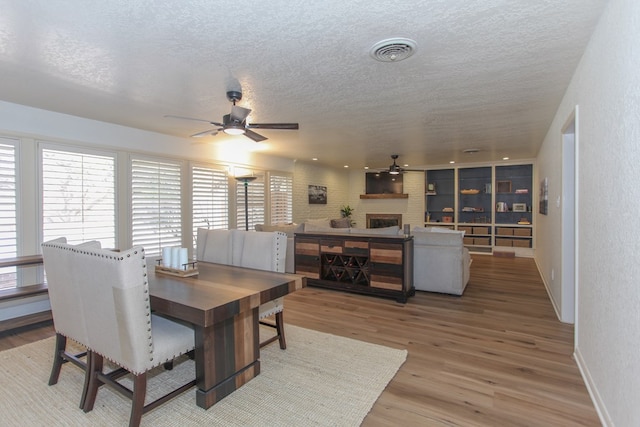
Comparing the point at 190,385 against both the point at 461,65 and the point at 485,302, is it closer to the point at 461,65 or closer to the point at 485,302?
the point at 461,65

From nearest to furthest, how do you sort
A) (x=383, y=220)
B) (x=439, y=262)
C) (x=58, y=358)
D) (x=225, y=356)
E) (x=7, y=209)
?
1. (x=225, y=356)
2. (x=58, y=358)
3. (x=7, y=209)
4. (x=439, y=262)
5. (x=383, y=220)

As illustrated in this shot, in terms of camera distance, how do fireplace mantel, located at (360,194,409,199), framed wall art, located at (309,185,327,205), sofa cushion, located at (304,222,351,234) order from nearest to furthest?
sofa cushion, located at (304,222,351,234) → framed wall art, located at (309,185,327,205) → fireplace mantel, located at (360,194,409,199)

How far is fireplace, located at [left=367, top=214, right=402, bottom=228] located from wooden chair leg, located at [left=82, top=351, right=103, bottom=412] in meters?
8.38

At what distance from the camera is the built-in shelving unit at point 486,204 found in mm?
8094

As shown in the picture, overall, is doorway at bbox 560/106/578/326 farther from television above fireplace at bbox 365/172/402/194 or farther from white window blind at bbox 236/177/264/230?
television above fireplace at bbox 365/172/402/194

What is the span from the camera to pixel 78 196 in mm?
4059

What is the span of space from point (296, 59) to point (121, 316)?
2069 mm

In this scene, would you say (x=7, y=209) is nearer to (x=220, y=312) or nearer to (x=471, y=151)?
(x=220, y=312)

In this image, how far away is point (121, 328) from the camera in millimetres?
1742

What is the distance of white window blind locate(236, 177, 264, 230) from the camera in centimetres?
642

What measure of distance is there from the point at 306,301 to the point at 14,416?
A: 2899 millimetres

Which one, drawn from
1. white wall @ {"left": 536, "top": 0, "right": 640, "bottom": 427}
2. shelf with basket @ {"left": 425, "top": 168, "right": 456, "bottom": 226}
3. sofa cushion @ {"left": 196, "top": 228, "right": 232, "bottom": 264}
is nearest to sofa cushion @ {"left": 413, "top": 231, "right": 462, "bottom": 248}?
white wall @ {"left": 536, "top": 0, "right": 640, "bottom": 427}

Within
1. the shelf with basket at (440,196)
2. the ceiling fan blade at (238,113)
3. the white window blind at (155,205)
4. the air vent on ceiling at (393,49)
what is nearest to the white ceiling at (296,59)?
the air vent on ceiling at (393,49)

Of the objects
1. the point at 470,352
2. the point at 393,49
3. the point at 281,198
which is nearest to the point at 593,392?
the point at 470,352
